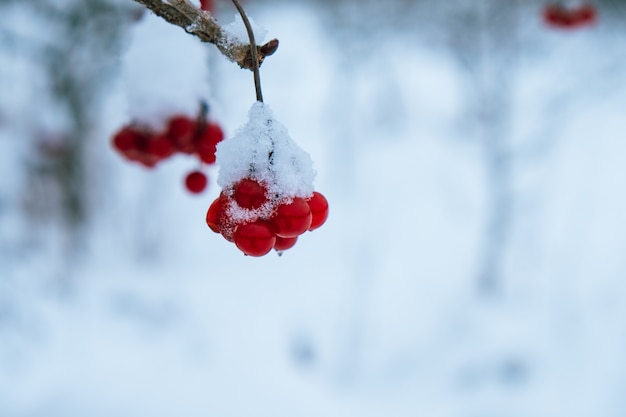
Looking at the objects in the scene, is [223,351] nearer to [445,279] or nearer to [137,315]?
[137,315]

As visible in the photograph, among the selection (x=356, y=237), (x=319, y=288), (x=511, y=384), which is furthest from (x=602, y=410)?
(x=356, y=237)

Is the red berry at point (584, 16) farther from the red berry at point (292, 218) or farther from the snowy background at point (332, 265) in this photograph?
the red berry at point (292, 218)

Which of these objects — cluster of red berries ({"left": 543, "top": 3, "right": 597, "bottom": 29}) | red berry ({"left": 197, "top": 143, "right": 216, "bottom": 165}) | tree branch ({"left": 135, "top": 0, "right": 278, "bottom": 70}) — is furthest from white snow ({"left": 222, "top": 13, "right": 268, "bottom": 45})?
cluster of red berries ({"left": 543, "top": 3, "right": 597, "bottom": 29})

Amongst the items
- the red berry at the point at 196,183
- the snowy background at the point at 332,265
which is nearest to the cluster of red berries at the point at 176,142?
the red berry at the point at 196,183

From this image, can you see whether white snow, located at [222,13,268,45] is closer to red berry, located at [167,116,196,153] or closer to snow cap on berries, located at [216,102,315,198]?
snow cap on berries, located at [216,102,315,198]

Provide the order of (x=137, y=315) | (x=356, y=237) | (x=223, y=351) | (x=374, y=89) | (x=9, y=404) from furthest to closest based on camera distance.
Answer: (x=374, y=89)
(x=356, y=237)
(x=137, y=315)
(x=223, y=351)
(x=9, y=404)

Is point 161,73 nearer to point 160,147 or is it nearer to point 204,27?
point 160,147
